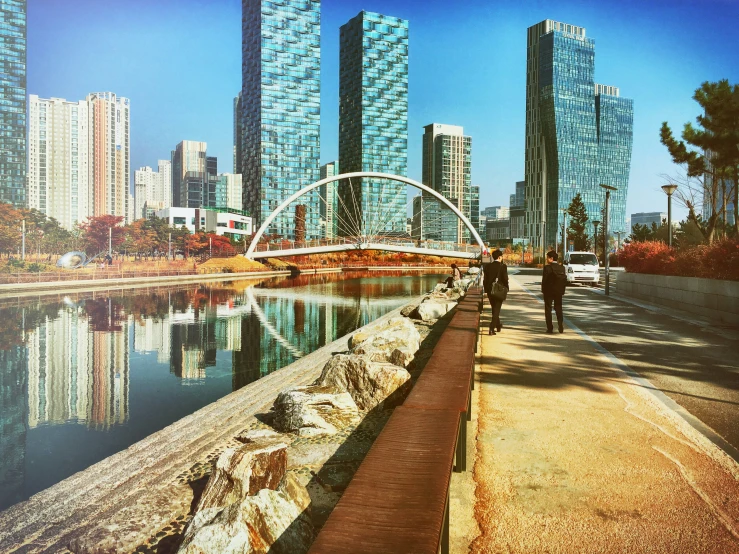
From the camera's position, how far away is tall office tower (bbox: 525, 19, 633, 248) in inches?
6201

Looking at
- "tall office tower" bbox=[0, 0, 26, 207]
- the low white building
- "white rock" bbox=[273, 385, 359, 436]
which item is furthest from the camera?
the low white building

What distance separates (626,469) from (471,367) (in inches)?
80.3

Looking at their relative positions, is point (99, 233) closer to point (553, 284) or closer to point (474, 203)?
point (553, 284)

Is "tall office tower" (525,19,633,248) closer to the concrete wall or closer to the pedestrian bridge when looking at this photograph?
the pedestrian bridge

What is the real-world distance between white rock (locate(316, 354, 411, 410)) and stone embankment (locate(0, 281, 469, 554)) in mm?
12

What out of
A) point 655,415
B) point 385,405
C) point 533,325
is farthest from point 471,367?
point 533,325

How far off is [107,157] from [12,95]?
218ft

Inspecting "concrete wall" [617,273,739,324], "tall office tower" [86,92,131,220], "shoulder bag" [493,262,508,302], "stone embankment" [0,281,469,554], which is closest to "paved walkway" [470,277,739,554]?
"stone embankment" [0,281,469,554]

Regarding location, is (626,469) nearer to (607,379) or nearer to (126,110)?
(607,379)

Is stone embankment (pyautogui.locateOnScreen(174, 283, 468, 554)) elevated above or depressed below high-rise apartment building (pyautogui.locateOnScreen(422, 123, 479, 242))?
below

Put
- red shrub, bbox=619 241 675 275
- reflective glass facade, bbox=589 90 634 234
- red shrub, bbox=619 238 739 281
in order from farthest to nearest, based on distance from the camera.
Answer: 1. reflective glass facade, bbox=589 90 634 234
2. red shrub, bbox=619 241 675 275
3. red shrub, bbox=619 238 739 281

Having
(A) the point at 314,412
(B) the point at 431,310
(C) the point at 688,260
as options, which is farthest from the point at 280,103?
(A) the point at 314,412

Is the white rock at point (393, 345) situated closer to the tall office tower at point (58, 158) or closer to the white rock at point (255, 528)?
the white rock at point (255, 528)

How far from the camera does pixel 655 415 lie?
19.2 feet
